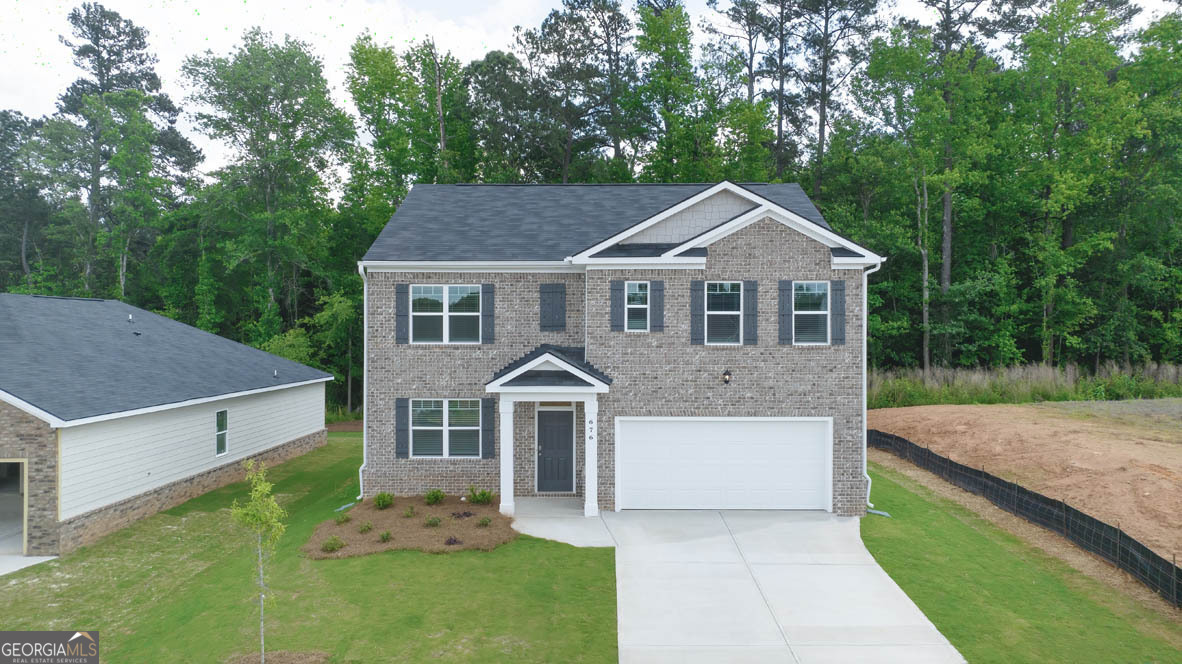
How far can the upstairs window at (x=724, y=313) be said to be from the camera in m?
13.7

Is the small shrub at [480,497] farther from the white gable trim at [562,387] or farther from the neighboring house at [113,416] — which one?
the neighboring house at [113,416]

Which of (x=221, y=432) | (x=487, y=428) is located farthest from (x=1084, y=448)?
(x=221, y=432)

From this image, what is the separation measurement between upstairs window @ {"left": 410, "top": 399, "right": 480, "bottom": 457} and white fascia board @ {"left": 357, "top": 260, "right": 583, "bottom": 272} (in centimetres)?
327

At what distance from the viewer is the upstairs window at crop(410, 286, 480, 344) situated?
14.7 meters

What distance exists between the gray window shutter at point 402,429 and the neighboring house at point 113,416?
5.36 m

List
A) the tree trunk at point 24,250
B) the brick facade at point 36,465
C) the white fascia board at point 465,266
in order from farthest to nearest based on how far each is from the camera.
Answer: 1. the tree trunk at point 24,250
2. the white fascia board at point 465,266
3. the brick facade at point 36,465

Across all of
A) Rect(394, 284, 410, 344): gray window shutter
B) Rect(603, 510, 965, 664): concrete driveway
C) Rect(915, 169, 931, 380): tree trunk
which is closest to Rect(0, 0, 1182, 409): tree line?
Rect(915, 169, 931, 380): tree trunk

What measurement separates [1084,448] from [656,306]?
11.6 meters

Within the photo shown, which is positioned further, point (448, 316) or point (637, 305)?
point (448, 316)

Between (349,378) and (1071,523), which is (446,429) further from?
(349,378)

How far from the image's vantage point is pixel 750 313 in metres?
13.6

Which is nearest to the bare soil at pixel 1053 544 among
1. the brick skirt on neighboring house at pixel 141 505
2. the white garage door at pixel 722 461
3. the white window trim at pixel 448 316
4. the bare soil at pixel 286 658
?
the white garage door at pixel 722 461

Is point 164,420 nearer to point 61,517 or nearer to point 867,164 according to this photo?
point 61,517

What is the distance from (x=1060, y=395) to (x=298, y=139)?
121 feet
